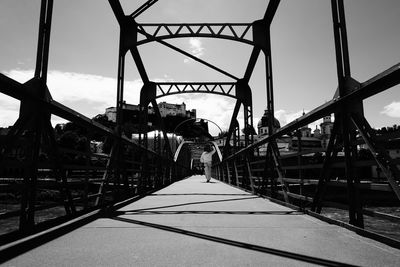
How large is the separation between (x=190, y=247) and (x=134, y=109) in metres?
88.1

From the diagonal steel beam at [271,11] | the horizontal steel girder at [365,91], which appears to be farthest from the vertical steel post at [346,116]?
the diagonal steel beam at [271,11]

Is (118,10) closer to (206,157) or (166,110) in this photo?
(206,157)

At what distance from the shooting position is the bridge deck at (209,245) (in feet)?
5.43

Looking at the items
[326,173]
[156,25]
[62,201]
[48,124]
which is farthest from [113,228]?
[156,25]

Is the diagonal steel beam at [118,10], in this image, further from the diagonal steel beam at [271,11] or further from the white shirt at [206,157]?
the white shirt at [206,157]

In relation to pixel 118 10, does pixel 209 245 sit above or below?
below

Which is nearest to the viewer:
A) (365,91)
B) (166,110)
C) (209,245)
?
(209,245)

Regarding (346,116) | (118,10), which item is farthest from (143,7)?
(346,116)

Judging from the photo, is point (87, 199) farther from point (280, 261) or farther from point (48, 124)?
point (280, 261)

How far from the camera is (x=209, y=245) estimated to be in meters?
2.01

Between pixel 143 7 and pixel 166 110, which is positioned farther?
pixel 166 110

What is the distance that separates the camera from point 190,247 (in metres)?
1.96

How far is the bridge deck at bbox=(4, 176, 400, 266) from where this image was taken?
1.66 metres

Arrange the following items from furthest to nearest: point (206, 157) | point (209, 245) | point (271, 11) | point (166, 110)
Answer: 1. point (166, 110)
2. point (206, 157)
3. point (271, 11)
4. point (209, 245)
